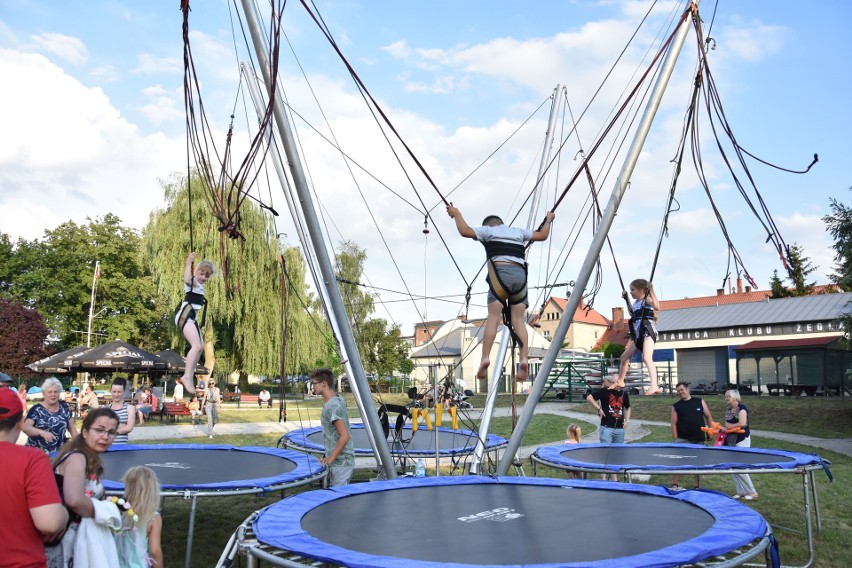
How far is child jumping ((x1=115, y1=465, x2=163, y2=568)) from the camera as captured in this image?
271 cm

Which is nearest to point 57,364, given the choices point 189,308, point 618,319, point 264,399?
point 264,399

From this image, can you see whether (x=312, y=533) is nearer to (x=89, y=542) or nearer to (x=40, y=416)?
(x=89, y=542)

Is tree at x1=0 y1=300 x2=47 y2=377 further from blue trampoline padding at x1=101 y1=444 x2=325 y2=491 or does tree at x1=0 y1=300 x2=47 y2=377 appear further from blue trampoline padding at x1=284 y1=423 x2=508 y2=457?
blue trampoline padding at x1=101 y1=444 x2=325 y2=491

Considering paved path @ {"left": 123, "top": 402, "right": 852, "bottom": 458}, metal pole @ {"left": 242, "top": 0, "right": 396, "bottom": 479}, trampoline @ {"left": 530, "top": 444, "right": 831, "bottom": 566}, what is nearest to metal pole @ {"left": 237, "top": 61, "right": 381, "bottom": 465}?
metal pole @ {"left": 242, "top": 0, "right": 396, "bottom": 479}

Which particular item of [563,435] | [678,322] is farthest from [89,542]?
[678,322]

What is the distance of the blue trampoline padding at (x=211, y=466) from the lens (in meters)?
4.17

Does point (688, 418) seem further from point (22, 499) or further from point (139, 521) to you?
point (22, 499)

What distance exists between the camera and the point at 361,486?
4.23 meters

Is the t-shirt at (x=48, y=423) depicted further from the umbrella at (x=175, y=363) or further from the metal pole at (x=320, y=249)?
the umbrella at (x=175, y=363)

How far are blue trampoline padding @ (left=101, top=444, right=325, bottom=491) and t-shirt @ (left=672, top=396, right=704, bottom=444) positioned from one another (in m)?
3.80

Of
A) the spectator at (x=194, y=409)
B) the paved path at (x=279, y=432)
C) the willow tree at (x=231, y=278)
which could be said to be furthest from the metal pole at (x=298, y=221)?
the willow tree at (x=231, y=278)

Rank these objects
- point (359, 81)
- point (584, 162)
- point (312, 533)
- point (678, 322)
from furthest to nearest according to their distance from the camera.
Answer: point (678, 322)
point (584, 162)
point (359, 81)
point (312, 533)

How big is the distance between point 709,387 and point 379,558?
28.8 metres

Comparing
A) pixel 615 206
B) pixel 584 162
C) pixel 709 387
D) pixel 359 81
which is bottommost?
pixel 709 387
